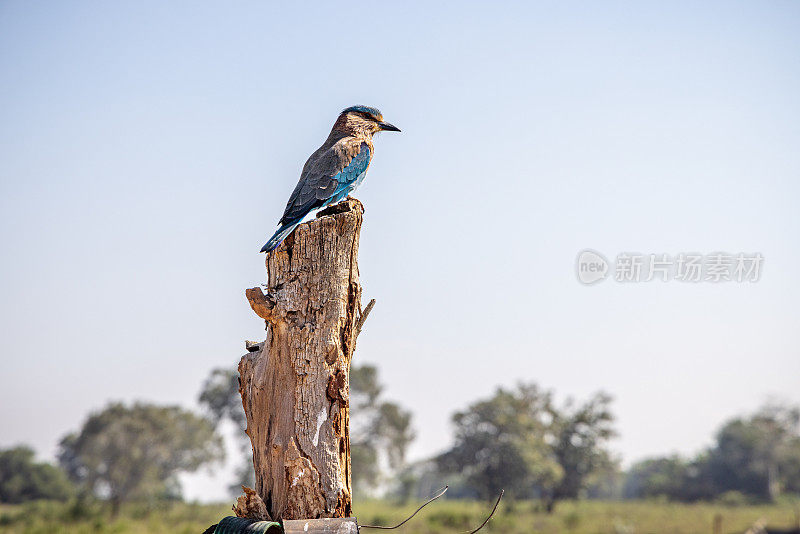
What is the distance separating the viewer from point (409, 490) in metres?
34.9

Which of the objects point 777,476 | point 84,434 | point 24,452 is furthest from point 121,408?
point 777,476

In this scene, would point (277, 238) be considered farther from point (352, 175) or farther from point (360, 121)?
point (360, 121)

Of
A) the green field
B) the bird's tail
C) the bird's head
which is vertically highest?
the bird's head

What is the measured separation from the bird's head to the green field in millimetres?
13812

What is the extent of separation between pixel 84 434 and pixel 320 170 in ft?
85.3

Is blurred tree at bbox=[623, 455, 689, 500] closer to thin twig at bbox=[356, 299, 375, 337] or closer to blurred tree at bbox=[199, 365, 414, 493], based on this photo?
blurred tree at bbox=[199, 365, 414, 493]

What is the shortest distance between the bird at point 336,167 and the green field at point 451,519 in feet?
45.5

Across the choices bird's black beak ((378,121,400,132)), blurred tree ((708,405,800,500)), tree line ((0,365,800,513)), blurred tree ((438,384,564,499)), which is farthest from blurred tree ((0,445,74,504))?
blurred tree ((708,405,800,500))

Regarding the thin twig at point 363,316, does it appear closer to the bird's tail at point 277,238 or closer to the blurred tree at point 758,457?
the bird's tail at point 277,238

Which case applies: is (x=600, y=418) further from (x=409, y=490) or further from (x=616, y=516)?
(x=409, y=490)

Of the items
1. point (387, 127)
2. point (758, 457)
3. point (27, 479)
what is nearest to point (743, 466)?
point (758, 457)

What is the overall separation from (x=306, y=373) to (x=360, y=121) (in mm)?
2227

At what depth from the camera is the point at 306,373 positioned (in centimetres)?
381

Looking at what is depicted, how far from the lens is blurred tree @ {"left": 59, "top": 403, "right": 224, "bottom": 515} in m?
26.4
